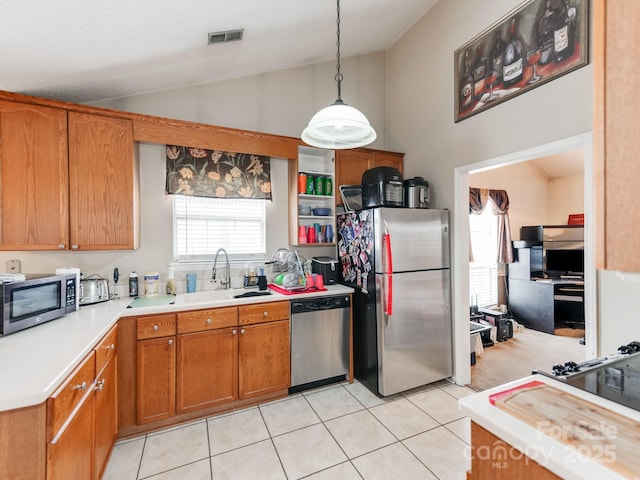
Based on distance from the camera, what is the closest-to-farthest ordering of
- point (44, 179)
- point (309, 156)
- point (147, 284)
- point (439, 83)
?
point (44, 179)
point (147, 284)
point (439, 83)
point (309, 156)

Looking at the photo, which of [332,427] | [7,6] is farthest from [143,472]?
[7,6]

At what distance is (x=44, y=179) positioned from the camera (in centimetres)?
205

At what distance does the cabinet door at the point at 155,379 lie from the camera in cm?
207

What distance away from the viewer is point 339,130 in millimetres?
2113

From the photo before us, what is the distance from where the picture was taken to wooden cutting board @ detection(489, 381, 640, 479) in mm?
679

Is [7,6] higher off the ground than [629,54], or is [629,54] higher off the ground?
[7,6]

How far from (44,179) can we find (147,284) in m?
1.07

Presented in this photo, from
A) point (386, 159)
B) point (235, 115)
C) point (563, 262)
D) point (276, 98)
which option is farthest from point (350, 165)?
point (563, 262)

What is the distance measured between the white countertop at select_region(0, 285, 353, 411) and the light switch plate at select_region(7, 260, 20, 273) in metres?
0.68

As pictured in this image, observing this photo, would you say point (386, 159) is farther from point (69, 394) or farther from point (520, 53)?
point (69, 394)

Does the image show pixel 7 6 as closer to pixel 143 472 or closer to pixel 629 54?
pixel 629 54

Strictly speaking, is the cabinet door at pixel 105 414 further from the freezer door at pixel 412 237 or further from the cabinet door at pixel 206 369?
the freezer door at pixel 412 237

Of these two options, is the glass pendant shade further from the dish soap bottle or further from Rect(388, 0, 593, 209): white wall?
the dish soap bottle

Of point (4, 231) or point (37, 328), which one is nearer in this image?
point (37, 328)
